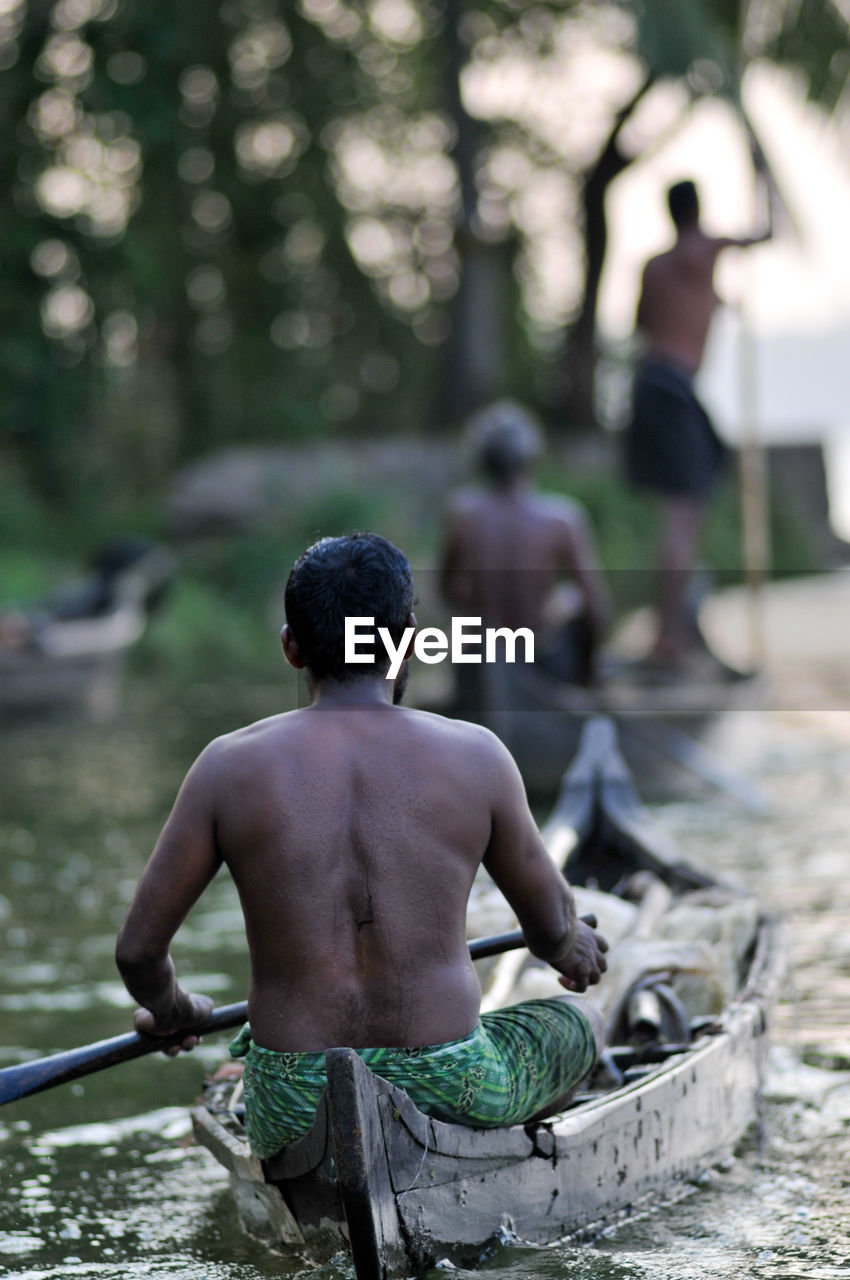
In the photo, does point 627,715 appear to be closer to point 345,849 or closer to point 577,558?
point 577,558

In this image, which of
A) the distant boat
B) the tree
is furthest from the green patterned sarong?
the distant boat

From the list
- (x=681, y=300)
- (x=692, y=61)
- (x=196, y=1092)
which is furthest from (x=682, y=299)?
(x=692, y=61)

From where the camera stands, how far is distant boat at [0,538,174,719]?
13672mm

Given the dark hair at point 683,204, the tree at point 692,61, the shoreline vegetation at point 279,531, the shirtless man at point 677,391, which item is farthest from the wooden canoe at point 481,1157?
the shoreline vegetation at point 279,531

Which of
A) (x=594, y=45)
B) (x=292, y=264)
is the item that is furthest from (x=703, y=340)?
(x=292, y=264)

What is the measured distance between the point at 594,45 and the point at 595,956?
2156cm

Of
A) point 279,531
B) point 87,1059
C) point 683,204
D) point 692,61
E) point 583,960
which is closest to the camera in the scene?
point 583,960

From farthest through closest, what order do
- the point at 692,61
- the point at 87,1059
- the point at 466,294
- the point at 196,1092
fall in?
the point at 466,294 → the point at 692,61 → the point at 196,1092 → the point at 87,1059

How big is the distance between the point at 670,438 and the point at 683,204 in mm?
1169

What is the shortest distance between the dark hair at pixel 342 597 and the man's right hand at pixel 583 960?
2.26 feet

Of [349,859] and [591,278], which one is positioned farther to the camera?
[591,278]

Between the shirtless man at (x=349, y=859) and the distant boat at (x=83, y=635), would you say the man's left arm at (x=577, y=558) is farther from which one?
the distant boat at (x=83, y=635)

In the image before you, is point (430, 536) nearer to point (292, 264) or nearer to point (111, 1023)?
point (292, 264)

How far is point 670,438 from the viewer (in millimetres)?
9656
